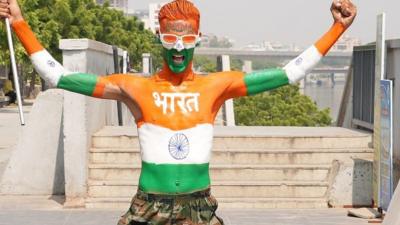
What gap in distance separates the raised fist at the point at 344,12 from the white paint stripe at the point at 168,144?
3.13ft

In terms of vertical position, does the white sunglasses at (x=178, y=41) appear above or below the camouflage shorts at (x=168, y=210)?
above

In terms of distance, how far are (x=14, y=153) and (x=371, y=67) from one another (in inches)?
201

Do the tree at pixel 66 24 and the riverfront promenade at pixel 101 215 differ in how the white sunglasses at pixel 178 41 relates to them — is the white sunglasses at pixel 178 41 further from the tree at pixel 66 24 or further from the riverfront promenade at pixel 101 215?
the tree at pixel 66 24

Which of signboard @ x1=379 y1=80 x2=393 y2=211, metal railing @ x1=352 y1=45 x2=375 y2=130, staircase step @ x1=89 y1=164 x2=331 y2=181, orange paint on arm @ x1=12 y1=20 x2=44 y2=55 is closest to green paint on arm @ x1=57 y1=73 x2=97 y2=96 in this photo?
orange paint on arm @ x1=12 y1=20 x2=44 y2=55

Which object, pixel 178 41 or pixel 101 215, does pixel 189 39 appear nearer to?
pixel 178 41

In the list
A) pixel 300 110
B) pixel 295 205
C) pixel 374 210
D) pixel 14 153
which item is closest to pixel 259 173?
pixel 295 205

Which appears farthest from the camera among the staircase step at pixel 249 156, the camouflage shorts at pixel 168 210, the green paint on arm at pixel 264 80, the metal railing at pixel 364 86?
the metal railing at pixel 364 86

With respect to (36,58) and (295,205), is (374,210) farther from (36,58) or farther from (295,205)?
(36,58)

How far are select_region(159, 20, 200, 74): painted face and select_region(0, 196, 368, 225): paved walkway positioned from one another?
15.2 feet

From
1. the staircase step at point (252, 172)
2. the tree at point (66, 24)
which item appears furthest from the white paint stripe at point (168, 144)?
the tree at point (66, 24)

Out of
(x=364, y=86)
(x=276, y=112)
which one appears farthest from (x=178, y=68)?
(x=276, y=112)

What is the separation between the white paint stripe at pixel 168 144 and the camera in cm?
Result: 443

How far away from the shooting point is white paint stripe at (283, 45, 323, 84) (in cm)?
455

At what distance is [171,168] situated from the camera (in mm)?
4418
